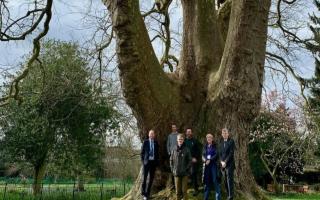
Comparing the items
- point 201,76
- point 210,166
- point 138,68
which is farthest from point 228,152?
point 138,68

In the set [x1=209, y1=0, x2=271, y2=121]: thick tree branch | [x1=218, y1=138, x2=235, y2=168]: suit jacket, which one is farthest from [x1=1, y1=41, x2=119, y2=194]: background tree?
[x1=218, y1=138, x2=235, y2=168]: suit jacket

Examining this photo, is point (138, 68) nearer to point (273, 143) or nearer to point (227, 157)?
point (227, 157)

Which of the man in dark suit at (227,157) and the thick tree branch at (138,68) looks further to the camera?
the man in dark suit at (227,157)

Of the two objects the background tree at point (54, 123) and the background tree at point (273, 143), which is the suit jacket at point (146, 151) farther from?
the background tree at point (273, 143)

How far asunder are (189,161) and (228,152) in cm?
86

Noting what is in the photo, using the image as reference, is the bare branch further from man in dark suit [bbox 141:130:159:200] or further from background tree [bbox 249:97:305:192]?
background tree [bbox 249:97:305:192]

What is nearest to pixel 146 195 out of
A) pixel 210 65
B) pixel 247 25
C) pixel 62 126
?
pixel 210 65

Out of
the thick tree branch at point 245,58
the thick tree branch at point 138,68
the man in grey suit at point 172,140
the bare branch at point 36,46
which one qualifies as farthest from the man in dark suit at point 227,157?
the bare branch at point 36,46

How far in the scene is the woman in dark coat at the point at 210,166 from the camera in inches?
369

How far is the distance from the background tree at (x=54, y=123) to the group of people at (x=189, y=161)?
1294cm

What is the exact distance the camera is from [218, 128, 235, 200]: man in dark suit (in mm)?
9156

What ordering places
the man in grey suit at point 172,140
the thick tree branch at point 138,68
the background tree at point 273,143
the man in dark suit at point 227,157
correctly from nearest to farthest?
the thick tree branch at point 138,68, the man in dark suit at point 227,157, the man in grey suit at point 172,140, the background tree at point 273,143

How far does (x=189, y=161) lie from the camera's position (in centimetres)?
955

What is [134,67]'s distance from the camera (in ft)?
30.2
